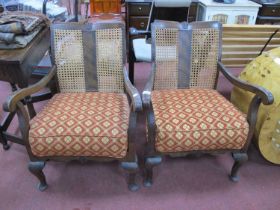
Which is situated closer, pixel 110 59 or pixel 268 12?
pixel 110 59

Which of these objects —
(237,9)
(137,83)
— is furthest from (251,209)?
(237,9)

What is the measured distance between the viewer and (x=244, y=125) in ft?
4.21

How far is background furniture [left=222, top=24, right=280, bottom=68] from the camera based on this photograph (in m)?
1.94

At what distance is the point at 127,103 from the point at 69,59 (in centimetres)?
50

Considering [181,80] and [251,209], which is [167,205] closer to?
[251,209]

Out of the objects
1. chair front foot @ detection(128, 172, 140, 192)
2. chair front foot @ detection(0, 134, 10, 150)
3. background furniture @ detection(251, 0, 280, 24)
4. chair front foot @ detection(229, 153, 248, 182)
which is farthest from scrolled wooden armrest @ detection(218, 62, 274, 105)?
background furniture @ detection(251, 0, 280, 24)

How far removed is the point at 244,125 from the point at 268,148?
A: 443 millimetres

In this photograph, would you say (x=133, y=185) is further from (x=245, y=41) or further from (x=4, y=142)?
(x=245, y=41)

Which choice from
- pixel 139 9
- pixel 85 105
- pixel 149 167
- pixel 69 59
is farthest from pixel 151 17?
pixel 149 167

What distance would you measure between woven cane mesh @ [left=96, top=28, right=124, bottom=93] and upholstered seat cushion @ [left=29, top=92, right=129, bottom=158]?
327 mm

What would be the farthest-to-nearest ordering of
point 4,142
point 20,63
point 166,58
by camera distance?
1. point 4,142
2. point 166,58
3. point 20,63

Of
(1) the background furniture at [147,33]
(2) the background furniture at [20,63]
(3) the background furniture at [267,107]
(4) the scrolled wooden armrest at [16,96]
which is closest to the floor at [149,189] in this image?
(3) the background furniture at [267,107]

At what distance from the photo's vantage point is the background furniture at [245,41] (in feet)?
6.37

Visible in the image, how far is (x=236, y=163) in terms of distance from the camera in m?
1.44
